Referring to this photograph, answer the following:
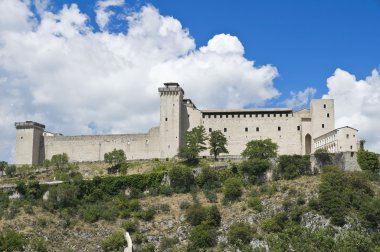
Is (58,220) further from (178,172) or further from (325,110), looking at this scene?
(325,110)

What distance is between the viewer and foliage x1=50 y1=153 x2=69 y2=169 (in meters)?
77.2

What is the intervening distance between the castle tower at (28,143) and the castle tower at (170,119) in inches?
678

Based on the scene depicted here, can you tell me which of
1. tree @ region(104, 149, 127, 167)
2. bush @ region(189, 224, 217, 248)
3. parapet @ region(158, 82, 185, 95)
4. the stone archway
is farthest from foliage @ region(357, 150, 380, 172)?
tree @ region(104, 149, 127, 167)

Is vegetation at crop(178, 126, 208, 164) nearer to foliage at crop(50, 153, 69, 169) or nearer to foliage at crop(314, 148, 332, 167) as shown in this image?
foliage at crop(314, 148, 332, 167)

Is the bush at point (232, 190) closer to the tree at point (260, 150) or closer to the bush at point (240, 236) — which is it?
the bush at point (240, 236)

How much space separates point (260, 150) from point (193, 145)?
27.0 ft

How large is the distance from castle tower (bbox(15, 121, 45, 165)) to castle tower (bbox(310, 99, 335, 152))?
3517 cm

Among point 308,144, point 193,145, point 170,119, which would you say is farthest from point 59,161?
point 308,144

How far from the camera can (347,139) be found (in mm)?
Answer: 69625

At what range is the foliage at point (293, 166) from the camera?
206 ft

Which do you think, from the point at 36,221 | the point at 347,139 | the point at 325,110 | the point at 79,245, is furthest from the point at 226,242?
the point at 325,110

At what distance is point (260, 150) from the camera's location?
6894cm

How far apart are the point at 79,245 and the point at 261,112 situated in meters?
33.9

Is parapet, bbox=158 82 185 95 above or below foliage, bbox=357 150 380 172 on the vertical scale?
above
